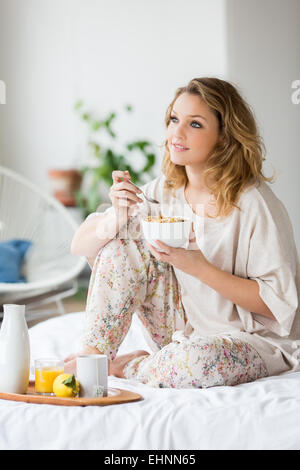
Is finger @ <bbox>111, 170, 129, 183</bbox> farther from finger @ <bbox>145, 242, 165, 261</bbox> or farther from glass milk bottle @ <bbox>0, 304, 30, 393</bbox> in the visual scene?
glass milk bottle @ <bbox>0, 304, 30, 393</bbox>

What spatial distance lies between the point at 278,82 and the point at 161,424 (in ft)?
7.12

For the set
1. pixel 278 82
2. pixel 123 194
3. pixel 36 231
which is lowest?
pixel 36 231

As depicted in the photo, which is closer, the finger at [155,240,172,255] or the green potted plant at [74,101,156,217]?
the finger at [155,240,172,255]

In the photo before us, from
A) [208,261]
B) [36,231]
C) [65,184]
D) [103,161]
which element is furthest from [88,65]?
[208,261]

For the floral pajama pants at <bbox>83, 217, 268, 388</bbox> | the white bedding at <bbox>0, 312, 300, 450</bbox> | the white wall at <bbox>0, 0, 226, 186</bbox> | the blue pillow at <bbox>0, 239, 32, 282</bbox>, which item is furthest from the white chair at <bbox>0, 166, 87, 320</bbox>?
the white bedding at <bbox>0, 312, 300, 450</bbox>

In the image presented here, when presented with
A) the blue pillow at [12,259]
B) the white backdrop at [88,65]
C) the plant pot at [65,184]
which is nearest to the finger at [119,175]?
the blue pillow at [12,259]

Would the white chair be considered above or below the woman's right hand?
below

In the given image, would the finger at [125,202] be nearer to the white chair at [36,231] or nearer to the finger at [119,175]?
the finger at [119,175]

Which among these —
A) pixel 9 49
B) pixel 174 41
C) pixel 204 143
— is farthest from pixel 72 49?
pixel 204 143

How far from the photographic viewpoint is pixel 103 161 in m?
4.75

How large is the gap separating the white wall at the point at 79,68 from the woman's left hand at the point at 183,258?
325cm

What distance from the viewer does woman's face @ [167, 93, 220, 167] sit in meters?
1.83

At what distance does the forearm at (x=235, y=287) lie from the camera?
170cm

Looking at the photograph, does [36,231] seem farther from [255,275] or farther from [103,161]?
[255,275]
